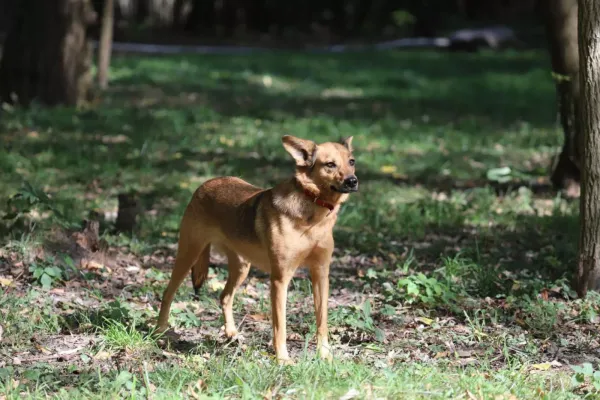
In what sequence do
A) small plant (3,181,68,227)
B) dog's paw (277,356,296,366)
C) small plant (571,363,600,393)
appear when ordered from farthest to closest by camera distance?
small plant (3,181,68,227) → dog's paw (277,356,296,366) → small plant (571,363,600,393)

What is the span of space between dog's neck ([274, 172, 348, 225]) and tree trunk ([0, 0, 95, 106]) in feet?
32.0

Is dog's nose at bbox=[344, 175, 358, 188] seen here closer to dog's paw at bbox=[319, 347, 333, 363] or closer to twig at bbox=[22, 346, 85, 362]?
dog's paw at bbox=[319, 347, 333, 363]

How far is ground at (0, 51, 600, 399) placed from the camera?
4914mm

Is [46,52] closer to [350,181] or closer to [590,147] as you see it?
[590,147]

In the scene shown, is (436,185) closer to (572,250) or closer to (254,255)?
(572,250)

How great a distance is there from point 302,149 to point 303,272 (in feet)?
8.79

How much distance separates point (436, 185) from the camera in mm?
10570

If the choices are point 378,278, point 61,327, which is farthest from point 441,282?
point 61,327

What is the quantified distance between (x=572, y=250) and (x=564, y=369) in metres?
2.38

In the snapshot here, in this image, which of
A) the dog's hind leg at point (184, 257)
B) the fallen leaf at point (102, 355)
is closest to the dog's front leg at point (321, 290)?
the dog's hind leg at point (184, 257)

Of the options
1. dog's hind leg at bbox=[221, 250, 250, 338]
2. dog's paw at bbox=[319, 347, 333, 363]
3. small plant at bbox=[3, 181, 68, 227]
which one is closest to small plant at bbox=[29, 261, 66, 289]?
small plant at bbox=[3, 181, 68, 227]

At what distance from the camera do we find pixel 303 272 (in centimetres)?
766

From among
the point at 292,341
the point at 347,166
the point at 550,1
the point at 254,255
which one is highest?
the point at 550,1

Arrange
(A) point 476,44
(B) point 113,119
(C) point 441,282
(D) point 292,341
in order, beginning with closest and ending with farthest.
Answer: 1. (D) point 292,341
2. (C) point 441,282
3. (B) point 113,119
4. (A) point 476,44
